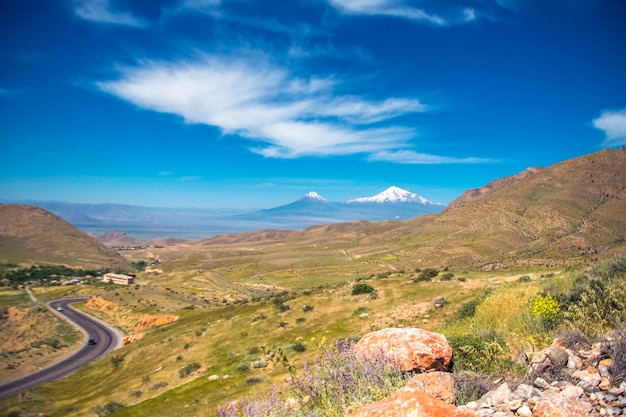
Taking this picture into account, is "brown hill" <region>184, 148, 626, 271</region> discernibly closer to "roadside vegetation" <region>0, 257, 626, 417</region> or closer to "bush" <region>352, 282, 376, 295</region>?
"bush" <region>352, 282, 376, 295</region>

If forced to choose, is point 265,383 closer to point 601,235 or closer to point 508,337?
point 508,337

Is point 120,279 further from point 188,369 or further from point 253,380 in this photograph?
point 253,380

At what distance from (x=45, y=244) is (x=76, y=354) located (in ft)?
494

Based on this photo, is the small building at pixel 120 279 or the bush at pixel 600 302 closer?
the bush at pixel 600 302

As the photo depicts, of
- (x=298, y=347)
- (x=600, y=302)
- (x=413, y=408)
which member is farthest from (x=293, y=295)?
(x=413, y=408)

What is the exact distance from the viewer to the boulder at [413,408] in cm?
432

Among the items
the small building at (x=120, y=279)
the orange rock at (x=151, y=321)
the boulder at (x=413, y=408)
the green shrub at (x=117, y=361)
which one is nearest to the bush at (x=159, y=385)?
the green shrub at (x=117, y=361)

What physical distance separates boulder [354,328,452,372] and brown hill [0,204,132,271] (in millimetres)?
177953

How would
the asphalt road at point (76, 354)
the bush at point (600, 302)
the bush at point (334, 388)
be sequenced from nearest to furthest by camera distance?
the bush at point (334, 388), the bush at point (600, 302), the asphalt road at point (76, 354)

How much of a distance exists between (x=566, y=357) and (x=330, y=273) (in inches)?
4208

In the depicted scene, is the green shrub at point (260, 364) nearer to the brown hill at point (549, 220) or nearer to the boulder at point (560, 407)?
the boulder at point (560, 407)

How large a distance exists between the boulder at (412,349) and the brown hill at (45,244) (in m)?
178

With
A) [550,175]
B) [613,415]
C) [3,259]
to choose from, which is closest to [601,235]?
[550,175]

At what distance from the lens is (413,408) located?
4379 millimetres
